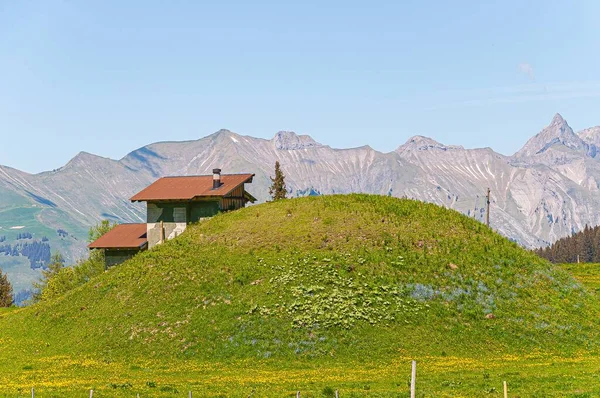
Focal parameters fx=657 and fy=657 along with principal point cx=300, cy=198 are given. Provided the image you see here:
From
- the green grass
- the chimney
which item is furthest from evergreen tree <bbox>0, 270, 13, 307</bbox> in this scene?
the green grass

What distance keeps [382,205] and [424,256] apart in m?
12.4

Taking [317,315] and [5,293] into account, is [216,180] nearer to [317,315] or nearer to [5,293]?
[317,315]

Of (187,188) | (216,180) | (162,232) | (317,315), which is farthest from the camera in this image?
(216,180)

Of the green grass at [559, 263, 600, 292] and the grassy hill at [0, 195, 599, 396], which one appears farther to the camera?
the green grass at [559, 263, 600, 292]

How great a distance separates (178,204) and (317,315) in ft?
115

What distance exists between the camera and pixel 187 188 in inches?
3647

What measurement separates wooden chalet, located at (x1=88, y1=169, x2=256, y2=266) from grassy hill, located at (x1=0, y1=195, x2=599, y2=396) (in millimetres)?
6054

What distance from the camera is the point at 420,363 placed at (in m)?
53.3

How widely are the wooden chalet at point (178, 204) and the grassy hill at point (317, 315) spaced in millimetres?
6054

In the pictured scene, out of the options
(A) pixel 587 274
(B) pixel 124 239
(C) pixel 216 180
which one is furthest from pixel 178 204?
(A) pixel 587 274

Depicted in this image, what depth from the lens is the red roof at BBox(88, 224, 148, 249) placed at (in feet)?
316

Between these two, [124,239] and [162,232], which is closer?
[162,232]

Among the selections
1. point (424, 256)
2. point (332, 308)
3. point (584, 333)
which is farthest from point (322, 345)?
point (584, 333)

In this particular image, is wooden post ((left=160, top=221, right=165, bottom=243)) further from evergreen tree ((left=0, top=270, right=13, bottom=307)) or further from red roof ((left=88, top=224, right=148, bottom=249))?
evergreen tree ((left=0, top=270, right=13, bottom=307))
